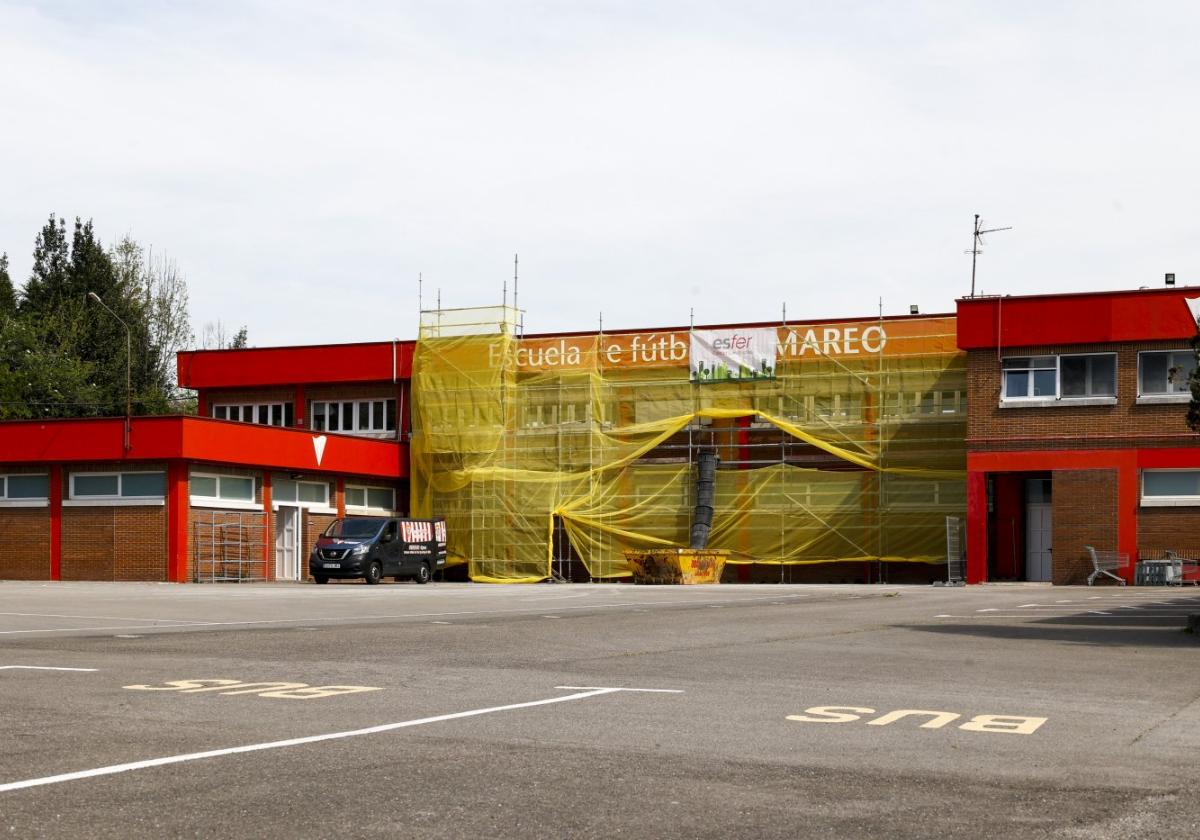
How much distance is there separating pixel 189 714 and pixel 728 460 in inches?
1684

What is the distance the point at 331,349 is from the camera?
58438mm

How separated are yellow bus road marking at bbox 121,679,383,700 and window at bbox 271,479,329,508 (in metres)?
37.8

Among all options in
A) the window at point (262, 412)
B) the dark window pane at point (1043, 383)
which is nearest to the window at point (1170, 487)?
the dark window pane at point (1043, 383)

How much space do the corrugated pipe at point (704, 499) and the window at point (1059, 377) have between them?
10178 millimetres

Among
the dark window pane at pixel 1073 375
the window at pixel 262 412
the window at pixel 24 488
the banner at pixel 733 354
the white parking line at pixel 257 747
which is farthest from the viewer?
the window at pixel 262 412

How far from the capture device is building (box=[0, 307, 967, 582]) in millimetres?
45531

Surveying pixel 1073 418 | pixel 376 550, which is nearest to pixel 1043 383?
pixel 1073 418

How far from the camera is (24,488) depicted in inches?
1834

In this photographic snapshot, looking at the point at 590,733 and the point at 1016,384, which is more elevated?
the point at 1016,384

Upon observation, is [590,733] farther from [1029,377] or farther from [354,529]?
[1029,377]

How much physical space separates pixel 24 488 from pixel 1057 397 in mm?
30599

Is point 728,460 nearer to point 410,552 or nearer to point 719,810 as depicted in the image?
point 410,552

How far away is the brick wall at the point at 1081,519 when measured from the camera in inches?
1724

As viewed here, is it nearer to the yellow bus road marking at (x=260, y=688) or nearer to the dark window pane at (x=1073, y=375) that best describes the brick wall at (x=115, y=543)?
the dark window pane at (x=1073, y=375)
